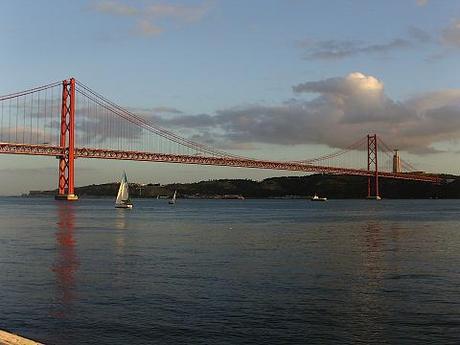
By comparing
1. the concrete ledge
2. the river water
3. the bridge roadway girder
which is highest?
the bridge roadway girder

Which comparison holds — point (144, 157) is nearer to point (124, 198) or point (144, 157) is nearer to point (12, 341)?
point (124, 198)

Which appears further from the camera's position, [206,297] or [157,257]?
[157,257]

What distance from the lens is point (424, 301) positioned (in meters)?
13.5

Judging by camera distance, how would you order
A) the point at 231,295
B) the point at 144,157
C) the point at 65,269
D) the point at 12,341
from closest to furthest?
the point at 12,341 → the point at 231,295 → the point at 65,269 → the point at 144,157

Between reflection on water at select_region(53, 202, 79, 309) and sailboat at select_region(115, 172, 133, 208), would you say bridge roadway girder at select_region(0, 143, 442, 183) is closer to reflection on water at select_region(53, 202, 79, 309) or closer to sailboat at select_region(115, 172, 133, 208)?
sailboat at select_region(115, 172, 133, 208)

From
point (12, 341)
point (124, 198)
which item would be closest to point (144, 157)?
point (124, 198)

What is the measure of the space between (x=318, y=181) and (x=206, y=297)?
6723 inches

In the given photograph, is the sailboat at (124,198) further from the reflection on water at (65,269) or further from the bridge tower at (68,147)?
the reflection on water at (65,269)

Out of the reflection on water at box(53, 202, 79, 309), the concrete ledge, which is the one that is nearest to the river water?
the reflection on water at box(53, 202, 79, 309)

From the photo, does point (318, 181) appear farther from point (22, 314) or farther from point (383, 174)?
point (22, 314)

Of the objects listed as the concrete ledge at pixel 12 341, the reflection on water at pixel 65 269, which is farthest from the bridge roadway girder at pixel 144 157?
the concrete ledge at pixel 12 341

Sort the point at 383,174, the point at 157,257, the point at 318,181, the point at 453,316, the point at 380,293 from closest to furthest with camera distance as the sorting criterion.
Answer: the point at 453,316 < the point at 380,293 < the point at 157,257 < the point at 383,174 < the point at 318,181

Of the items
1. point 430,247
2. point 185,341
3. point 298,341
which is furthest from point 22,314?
point 430,247

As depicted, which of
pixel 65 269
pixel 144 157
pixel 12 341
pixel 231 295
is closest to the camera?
pixel 12 341
